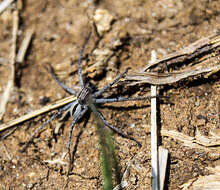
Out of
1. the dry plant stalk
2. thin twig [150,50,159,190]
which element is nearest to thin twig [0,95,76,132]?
the dry plant stalk

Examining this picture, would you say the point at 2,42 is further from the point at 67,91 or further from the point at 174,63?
the point at 174,63

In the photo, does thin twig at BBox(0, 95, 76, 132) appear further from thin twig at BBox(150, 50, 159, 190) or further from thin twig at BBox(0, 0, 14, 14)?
thin twig at BBox(0, 0, 14, 14)

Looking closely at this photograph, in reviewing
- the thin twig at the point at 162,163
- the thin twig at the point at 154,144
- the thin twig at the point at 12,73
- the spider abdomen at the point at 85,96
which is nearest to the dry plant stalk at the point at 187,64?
the thin twig at the point at 154,144

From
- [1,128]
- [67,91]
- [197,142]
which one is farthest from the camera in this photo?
[67,91]

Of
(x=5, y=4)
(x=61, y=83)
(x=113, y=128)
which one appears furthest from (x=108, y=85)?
(x=5, y=4)

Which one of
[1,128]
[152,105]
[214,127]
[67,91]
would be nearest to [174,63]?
[152,105]

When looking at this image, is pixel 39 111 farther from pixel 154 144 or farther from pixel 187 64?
pixel 187 64

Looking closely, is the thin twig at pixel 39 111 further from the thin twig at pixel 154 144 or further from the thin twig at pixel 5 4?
the thin twig at pixel 5 4
